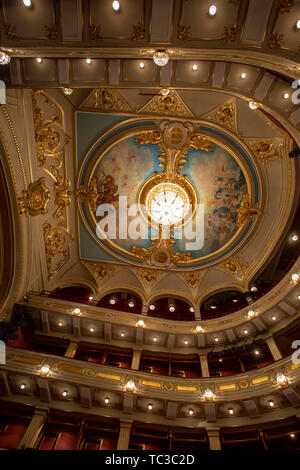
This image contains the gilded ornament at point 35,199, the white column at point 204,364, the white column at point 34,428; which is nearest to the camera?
the white column at point 34,428

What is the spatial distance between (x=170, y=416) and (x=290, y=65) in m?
11.4

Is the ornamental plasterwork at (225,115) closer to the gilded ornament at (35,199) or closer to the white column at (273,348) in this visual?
the gilded ornament at (35,199)

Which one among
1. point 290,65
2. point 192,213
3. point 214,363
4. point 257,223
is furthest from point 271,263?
point 290,65

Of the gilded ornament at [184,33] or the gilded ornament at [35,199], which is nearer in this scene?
the gilded ornament at [184,33]

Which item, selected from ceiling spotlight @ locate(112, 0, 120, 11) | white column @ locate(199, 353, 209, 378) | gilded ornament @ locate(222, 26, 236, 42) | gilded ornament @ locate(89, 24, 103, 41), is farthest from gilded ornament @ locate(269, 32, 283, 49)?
white column @ locate(199, 353, 209, 378)

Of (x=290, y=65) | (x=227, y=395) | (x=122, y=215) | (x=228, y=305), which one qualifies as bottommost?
(x=227, y=395)

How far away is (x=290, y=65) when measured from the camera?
5785 millimetres

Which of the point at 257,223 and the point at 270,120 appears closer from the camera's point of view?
the point at 270,120

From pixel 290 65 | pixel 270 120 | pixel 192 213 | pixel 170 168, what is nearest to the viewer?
pixel 290 65

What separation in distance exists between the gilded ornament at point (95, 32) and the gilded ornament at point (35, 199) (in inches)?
264

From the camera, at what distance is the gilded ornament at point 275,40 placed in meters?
5.57

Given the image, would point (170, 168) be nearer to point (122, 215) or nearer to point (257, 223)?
point (122, 215)

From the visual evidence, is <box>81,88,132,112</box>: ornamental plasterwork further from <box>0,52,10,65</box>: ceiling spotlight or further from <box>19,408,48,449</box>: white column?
<box>19,408,48,449</box>: white column

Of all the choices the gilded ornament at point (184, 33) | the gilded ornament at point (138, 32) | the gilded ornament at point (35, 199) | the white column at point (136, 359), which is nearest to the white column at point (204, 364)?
the white column at point (136, 359)
